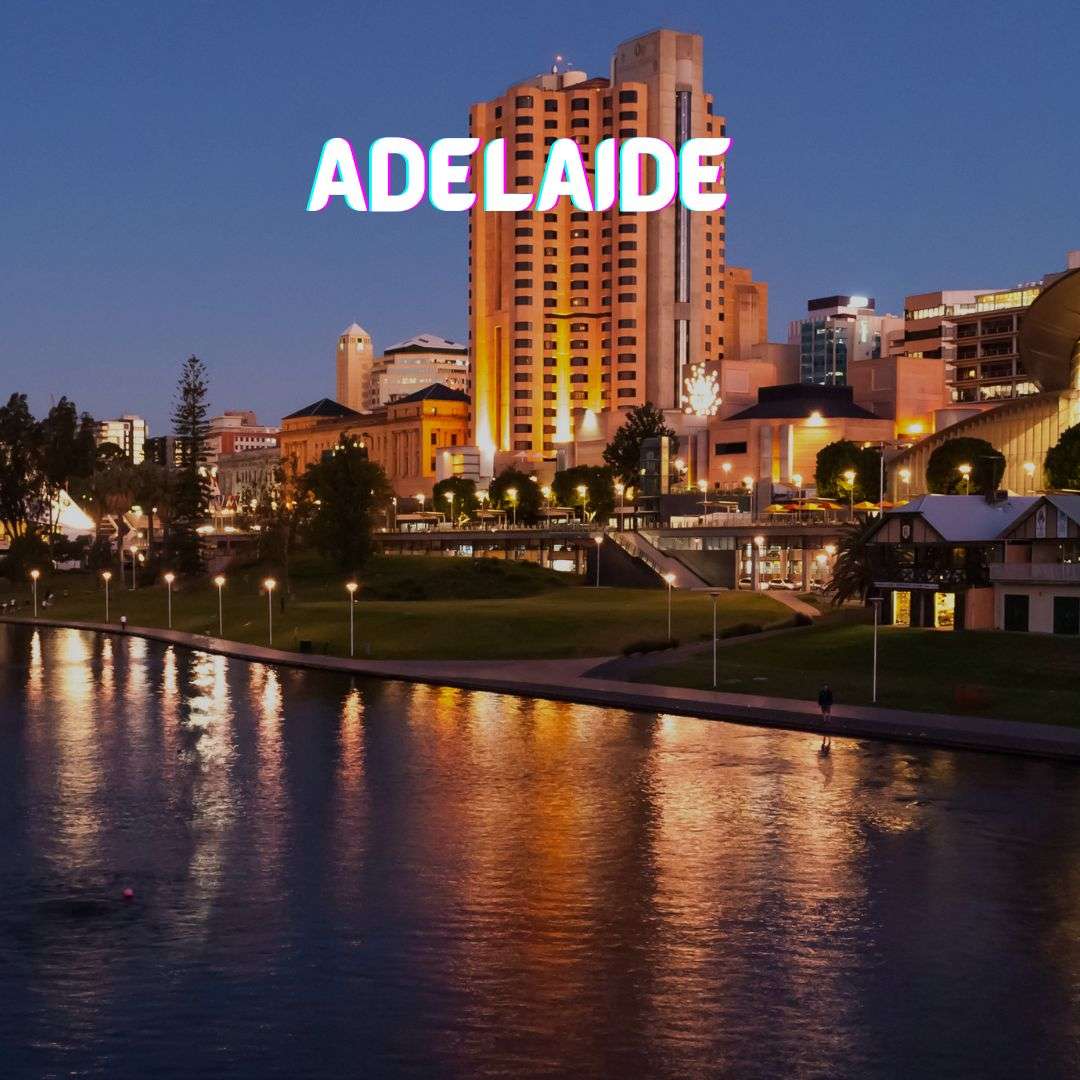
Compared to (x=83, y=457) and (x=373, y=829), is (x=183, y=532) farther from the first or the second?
(x=373, y=829)

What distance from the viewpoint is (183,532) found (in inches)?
6255

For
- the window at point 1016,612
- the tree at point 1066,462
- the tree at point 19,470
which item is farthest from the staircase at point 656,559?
the tree at point 19,470

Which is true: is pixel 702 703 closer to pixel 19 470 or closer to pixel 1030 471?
pixel 1030 471

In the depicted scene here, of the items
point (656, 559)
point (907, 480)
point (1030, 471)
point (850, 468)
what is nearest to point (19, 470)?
point (656, 559)

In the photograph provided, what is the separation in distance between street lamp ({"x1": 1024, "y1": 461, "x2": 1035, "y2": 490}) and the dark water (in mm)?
74227

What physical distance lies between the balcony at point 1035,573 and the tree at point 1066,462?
3244 cm

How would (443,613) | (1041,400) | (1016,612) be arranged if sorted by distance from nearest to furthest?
(1016,612)
(443,613)
(1041,400)

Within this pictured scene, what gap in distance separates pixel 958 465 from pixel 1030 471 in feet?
19.8

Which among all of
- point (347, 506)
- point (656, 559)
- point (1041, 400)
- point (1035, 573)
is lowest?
point (656, 559)

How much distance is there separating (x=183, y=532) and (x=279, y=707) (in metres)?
96.5

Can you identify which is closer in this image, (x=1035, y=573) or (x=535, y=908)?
(x=535, y=908)

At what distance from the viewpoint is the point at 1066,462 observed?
359 feet

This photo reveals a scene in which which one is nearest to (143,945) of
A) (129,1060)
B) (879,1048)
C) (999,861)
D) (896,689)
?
(129,1060)

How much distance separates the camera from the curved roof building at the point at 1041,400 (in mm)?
114500
